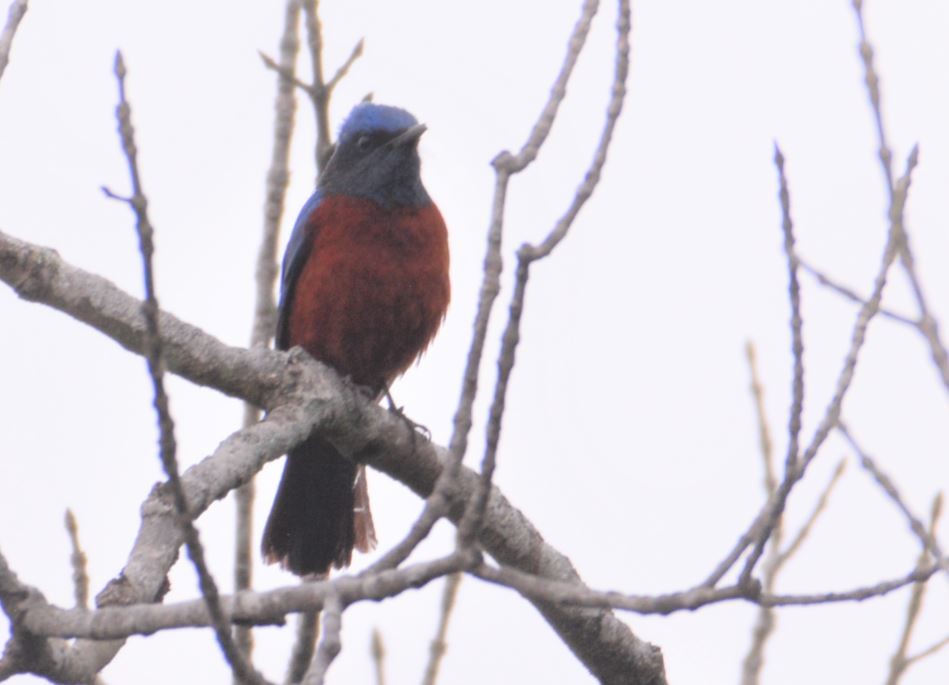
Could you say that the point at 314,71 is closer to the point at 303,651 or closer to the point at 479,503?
the point at 303,651

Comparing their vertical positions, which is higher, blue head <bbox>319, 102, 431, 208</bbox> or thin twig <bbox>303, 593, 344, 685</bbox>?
blue head <bbox>319, 102, 431, 208</bbox>

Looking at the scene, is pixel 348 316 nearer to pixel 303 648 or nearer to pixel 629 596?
pixel 303 648

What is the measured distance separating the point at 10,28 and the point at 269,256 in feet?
7.87

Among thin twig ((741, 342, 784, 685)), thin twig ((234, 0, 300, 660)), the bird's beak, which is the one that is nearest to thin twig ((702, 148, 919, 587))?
thin twig ((741, 342, 784, 685))

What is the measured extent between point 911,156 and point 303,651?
9.00ft

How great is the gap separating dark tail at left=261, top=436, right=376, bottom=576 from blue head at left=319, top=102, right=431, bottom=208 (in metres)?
1.29

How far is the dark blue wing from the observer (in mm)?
6805

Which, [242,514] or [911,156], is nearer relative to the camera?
[911,156]

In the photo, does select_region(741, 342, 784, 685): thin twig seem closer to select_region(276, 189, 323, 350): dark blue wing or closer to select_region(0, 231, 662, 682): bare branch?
select_region(0, 231, 662, 682): bare branch

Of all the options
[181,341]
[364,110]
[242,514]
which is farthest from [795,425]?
[364,110]

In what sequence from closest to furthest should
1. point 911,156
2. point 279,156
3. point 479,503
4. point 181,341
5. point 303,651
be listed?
point 479,503, point 911,156, point 181,341, point 303,651, point 279,156

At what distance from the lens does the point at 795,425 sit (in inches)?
113

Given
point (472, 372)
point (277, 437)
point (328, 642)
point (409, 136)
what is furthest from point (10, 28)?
point (409, 136)

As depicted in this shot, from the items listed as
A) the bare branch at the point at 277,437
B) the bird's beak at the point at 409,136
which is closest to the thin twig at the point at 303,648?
the bare branch at the point at 277,437
